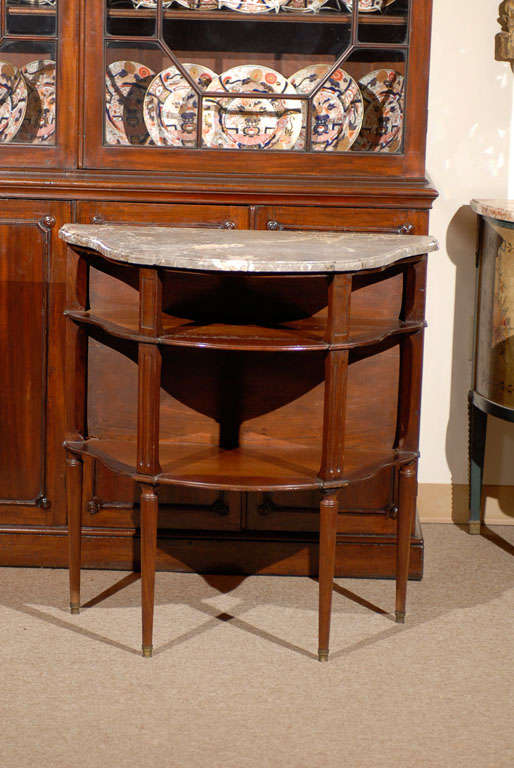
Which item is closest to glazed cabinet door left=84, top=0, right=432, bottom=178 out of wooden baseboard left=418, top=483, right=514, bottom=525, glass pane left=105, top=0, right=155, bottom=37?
glass pane left=105, top=0, right=155, bottom=37

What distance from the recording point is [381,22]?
3178 mm

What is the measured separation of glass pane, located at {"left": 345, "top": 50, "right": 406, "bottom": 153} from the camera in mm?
3193

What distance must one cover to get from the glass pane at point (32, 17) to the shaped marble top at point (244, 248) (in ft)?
1.92

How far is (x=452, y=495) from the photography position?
3.91 m

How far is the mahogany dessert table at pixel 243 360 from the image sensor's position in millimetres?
2631

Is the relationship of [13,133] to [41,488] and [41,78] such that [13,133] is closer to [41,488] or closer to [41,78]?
[41,78]

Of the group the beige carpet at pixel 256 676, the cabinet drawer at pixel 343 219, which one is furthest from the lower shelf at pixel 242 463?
the cabinet drawer at pixel 343 219

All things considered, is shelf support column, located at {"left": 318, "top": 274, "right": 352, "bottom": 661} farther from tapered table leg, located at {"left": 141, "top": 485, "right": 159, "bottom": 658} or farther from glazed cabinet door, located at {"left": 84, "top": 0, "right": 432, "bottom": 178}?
glazed cabinet door, located at {"left": 84, "top": 0, "right": 432, "bottom": 178}

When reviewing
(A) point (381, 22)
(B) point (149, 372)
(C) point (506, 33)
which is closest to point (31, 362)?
(B) point (149, 372)

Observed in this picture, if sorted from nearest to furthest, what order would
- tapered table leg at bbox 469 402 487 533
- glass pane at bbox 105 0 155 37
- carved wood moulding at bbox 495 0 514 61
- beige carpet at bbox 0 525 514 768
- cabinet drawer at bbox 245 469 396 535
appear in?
beige carpet at bbox 0 525 514 768 < glass pane at bbox 105 0 155 37 < cabinet drawer at bbox 245 469 396 535 < carved wood moulding at bbox 495 0 514 61 < tapered table leg at bbox 469 402 487 533

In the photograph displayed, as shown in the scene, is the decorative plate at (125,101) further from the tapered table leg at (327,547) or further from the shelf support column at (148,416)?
the tapered table leg at (327,547)

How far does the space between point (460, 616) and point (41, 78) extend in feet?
6.16

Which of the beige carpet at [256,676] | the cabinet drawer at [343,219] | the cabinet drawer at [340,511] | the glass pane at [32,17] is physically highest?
the glass pane at [32,17]

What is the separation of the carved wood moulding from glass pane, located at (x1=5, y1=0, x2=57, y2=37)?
137 centimetres
